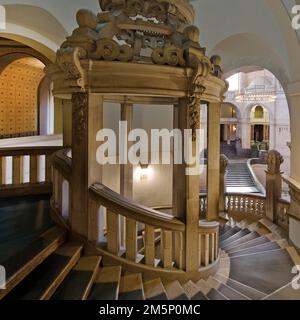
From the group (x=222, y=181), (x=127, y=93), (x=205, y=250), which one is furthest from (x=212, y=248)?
(x=222, y=181)

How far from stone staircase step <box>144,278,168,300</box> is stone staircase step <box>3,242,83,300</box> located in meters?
0.81

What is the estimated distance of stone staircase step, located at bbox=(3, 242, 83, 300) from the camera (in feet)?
7.79

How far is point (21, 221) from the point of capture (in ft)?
12.3

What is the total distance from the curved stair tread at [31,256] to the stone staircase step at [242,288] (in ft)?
7.06

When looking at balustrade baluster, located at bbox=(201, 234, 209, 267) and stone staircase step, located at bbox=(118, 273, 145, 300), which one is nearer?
stone staircase step, located at bbox=(118, 273, 145, 300)

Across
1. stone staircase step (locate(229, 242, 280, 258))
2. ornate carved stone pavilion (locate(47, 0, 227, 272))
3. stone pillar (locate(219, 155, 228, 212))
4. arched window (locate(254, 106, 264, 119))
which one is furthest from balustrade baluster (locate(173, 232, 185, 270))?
arched window (locate(254, 106, 264, 119))

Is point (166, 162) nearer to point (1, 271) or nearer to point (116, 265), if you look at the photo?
point (116, 265)

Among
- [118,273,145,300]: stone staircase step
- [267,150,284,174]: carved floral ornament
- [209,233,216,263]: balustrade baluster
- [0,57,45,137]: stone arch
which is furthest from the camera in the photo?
[0,57,45,137]: stone arch

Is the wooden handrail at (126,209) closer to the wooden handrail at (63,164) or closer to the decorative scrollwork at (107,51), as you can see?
the wooden handrail at (63,164)

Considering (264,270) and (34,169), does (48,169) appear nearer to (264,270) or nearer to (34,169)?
(34,169)

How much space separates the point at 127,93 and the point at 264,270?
3382 mm

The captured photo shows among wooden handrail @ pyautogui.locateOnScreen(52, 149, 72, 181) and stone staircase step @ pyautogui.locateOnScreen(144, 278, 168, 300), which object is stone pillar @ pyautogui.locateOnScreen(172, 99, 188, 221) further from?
wooden handrail @ pyautogui.locateOnScreen(52, 149, 72, 181)

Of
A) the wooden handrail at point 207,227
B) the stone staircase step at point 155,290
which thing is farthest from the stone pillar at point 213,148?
the stone staircase step at point 155,290

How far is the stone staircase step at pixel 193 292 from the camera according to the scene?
3147 mm
